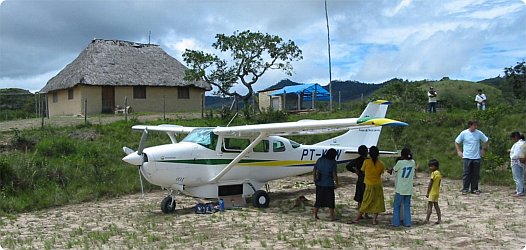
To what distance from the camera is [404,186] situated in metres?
9.75

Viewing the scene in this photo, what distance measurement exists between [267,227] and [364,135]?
6.54 m

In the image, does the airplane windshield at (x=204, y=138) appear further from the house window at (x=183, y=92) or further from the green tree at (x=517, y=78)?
the green tree at (x=517, y=78)

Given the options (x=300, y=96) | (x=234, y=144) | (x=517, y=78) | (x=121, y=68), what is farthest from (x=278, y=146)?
(x=517, y=78)

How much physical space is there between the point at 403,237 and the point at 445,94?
26373mm

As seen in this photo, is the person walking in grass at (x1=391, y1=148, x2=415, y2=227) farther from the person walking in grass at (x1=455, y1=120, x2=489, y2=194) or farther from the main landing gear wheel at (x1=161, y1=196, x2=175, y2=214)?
the main landing gear wheel at (x1=161, y1=196, x2=175, y2=214)

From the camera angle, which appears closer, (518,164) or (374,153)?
(374,153)

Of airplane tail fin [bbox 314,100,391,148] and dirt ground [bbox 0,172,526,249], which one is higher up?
airplane tail fin [bbox 314,100,391,148]

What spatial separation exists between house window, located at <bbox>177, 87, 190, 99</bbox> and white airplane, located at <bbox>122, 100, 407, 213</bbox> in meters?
22.5

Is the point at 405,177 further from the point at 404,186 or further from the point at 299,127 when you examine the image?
the point at 299,127

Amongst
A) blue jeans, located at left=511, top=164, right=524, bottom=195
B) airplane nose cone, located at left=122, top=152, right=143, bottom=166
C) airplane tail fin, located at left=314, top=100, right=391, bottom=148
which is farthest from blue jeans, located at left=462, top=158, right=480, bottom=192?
airplane nose cone, located at left=122, top=152, right=143, bottom=166

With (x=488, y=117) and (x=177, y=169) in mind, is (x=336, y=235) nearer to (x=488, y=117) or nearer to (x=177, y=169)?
(x=177, y=169)

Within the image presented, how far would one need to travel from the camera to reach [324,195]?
10625 millimetres

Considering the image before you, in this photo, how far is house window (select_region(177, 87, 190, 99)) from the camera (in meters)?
36.4

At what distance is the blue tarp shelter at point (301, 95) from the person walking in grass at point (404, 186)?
25.7m
